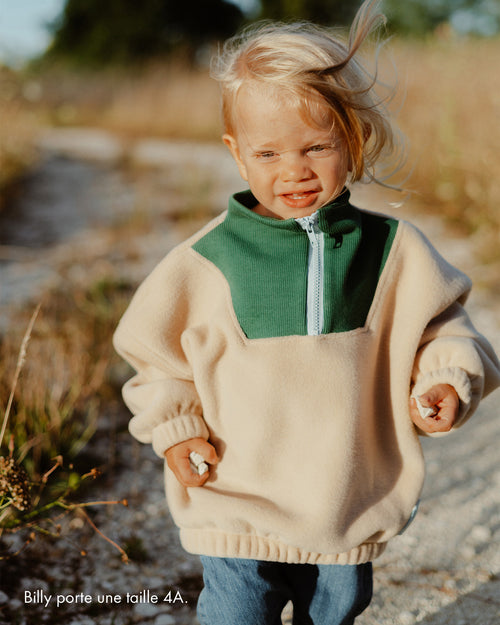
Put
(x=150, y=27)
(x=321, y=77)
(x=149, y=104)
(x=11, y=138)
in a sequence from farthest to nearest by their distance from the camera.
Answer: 1. (x=150, y=27)
2. (x=149, y=104)
3. (x=11, y=138)
4. (x=321, y=77)

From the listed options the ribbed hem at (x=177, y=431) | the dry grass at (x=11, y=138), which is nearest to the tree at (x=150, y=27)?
the dry grass at (x=11, y=138)

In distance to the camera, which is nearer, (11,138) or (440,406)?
(440,406)

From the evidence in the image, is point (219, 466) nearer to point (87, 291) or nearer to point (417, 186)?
point (87, 291)

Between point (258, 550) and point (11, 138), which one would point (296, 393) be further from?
point (11, 138)

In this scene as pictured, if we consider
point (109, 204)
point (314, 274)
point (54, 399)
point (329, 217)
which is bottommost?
point (109, 204)

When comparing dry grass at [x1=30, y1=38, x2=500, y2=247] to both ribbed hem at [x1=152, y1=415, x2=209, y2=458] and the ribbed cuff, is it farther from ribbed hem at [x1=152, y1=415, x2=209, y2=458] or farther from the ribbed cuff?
ribbed hem at [x1=152, y1=415, x2=209, y2=458]

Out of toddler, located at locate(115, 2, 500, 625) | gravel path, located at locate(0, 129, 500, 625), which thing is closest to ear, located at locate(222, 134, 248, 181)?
toddler, located at locate(115, 2, 500, 625)

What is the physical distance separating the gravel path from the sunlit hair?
127 cm

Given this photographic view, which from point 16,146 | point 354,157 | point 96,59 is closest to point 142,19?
point 96,59

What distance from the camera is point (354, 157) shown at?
135 cm

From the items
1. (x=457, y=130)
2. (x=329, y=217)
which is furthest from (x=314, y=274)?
(x=457, y=130)

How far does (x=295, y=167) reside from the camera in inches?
49.1

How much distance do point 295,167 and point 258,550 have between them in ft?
2.60

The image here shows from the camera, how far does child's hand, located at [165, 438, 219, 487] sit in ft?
4.41
